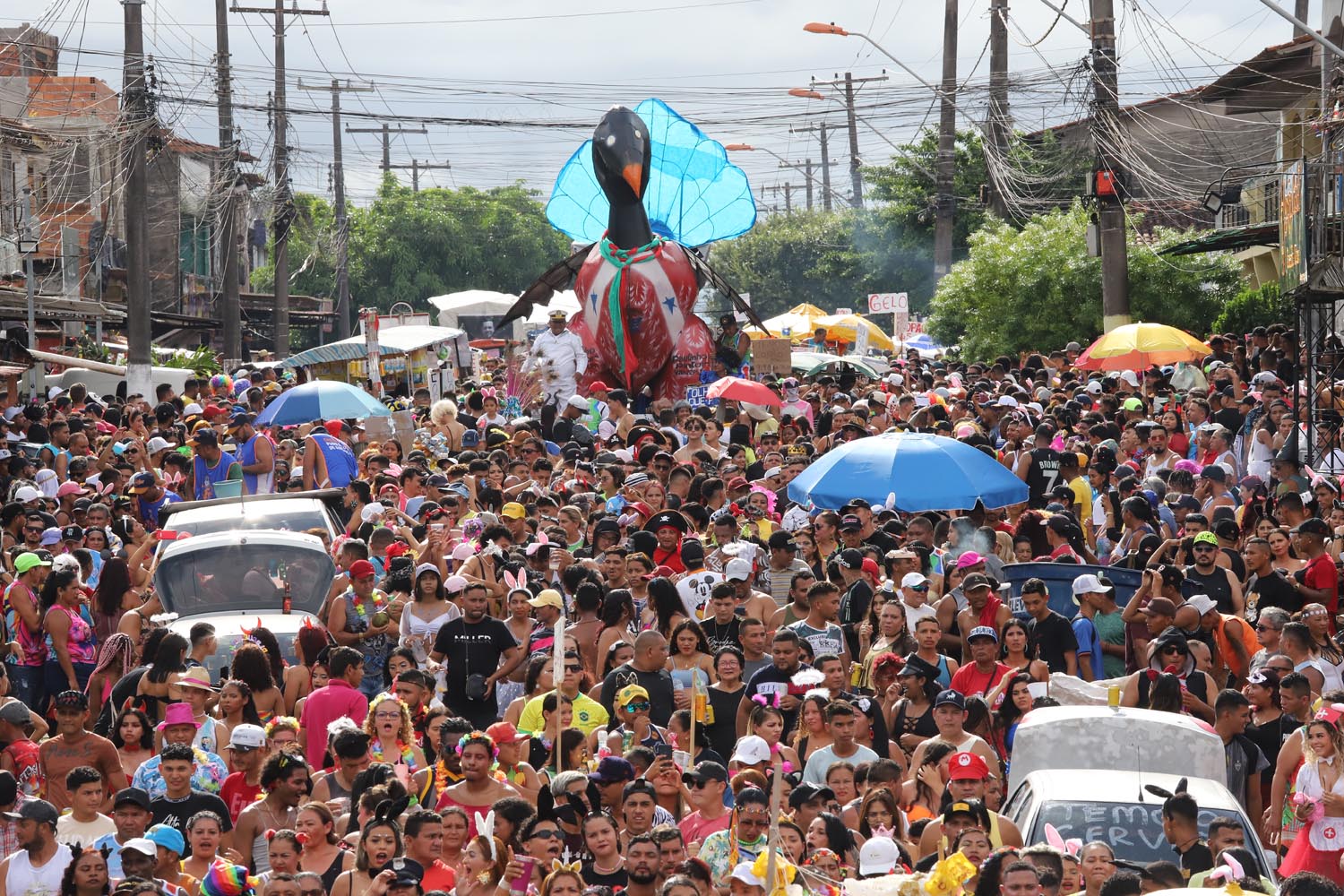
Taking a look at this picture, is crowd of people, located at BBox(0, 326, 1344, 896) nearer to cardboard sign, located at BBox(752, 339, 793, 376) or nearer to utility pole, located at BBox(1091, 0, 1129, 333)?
utility pole, located at BBox(1091, 0, 1129, 333)

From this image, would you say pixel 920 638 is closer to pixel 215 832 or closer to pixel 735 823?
pixel 735 823

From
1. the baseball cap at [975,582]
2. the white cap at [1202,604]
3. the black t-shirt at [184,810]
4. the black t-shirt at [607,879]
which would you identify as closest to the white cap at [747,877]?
the black t-shirt at [607,879]

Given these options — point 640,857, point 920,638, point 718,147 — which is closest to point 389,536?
point 920,638

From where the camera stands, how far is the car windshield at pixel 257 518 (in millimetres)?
13734

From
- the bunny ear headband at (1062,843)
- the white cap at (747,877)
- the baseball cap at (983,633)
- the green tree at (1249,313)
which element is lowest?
the bunny ear headband at (1062,843)

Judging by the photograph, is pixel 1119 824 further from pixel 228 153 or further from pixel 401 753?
pixel 228 153

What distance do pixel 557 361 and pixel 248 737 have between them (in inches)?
611

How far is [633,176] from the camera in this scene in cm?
2553

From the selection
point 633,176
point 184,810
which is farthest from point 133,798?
point 633,176

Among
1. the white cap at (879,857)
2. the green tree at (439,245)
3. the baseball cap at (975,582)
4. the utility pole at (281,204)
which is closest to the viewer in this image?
the white cap at (879,857)

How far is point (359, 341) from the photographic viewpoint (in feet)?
125

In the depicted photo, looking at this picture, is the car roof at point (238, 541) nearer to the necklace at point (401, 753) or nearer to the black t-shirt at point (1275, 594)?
the necklace at point (401, 753)

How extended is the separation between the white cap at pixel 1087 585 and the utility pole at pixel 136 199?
18859mm

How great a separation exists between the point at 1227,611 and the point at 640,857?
555 cm
